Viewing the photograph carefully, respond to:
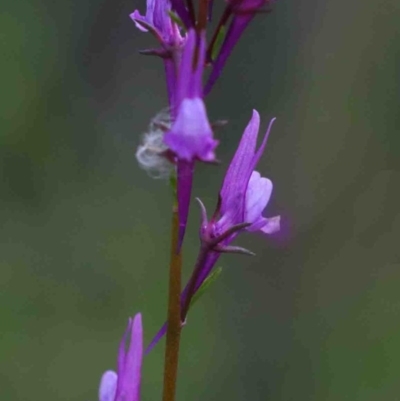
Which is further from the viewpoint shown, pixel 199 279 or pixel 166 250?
pixel 166 250

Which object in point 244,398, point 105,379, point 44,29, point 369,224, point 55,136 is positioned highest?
point 44,29

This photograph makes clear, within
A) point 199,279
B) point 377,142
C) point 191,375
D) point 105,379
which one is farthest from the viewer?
point 377,142

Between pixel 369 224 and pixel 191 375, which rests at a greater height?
pixel 369 224

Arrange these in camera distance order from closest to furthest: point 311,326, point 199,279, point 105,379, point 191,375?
point 199,279, point 105,379, point 191,375, point 311,326

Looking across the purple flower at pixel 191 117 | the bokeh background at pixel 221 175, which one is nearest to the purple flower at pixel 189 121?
the purple flower at pixel 191 117

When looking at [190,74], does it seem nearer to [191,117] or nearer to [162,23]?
[191,117]

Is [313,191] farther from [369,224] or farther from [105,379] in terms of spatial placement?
[105,379]

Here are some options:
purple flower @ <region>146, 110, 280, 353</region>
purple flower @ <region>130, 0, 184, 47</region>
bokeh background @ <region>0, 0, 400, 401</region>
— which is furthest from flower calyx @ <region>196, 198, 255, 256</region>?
bokeh background @ <region>0, 0, 400, 401</region>

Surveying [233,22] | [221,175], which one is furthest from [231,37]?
[221,175]

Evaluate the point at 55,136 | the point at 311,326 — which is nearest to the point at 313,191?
the point at 311,326
